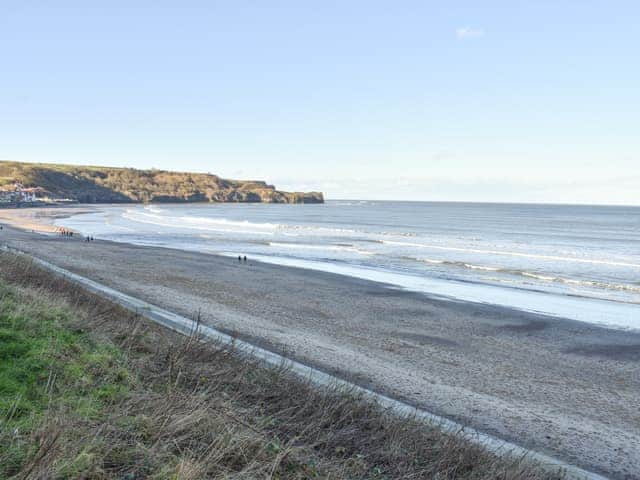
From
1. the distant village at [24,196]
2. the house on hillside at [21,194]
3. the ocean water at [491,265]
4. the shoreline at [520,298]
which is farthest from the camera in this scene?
the house on hillside at [21,194]

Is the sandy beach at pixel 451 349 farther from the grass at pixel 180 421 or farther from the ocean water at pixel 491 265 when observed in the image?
the ocean water at pixel 491 265

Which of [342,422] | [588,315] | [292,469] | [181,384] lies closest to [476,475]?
[342,422]

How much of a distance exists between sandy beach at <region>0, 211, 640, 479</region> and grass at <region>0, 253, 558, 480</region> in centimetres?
272

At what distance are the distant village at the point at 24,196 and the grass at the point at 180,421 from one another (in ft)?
467

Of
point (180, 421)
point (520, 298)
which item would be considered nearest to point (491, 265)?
point (520, 298)

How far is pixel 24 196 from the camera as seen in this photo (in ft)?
491

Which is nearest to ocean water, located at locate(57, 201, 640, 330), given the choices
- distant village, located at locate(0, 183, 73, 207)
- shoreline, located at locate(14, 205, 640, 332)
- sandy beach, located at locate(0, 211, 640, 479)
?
shoreline, located at locate(14, 205, 640, 332)

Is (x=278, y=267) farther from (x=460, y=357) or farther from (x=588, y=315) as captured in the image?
(x=460, y=357)

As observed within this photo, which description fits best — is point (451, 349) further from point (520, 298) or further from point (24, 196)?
point (24, 196)

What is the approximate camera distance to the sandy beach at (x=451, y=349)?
8.54m

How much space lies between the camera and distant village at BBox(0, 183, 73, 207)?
135 meters

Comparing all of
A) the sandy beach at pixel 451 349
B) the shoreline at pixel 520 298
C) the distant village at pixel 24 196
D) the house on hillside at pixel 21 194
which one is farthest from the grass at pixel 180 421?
the house on hillside at pixel 21 194

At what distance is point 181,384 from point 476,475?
3.45m

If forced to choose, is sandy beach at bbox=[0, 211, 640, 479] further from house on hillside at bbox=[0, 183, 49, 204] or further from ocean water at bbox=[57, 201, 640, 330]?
house on hillside at bbox=[0, 183, 49, 204]
